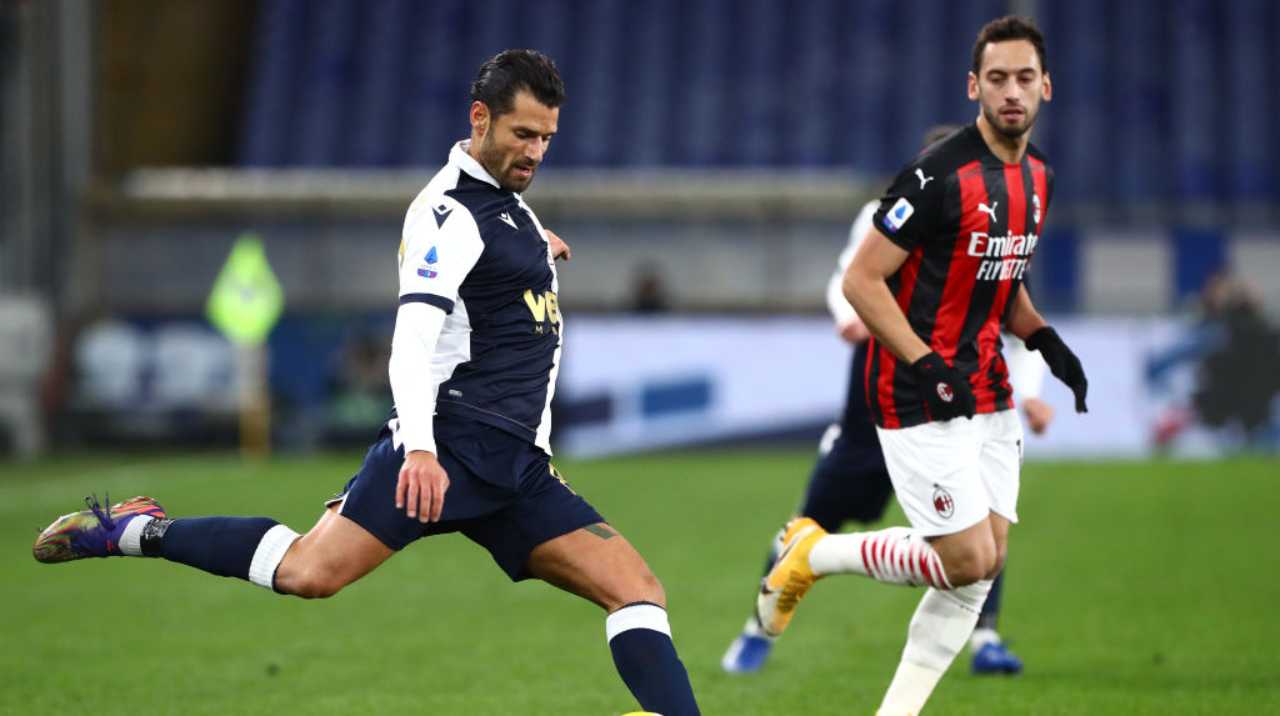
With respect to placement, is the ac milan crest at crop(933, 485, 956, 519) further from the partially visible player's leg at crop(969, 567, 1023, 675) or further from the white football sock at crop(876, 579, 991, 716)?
the partially visible player's leg at crop(969, 567, 1023, 675)

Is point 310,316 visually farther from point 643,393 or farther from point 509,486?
point 509,486

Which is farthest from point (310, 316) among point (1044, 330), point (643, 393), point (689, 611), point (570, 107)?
point (1044, 330)

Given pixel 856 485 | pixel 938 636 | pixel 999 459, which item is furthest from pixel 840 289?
pixel 938 636

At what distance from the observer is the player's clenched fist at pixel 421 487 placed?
510 centimetres

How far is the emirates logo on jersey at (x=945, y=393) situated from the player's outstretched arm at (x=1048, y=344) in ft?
2.10

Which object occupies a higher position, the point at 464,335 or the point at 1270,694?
the point at 464,335

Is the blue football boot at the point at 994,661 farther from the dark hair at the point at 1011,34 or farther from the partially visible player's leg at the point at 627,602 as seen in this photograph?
the dark hair at the point at 1011,34

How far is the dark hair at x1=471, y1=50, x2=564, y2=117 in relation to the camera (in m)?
5.37

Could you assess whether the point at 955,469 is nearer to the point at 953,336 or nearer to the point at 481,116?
the point at 953,336

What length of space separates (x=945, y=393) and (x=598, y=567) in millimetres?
1211

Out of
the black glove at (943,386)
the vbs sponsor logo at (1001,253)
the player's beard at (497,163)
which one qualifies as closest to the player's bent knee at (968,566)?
the black glove at (943,386)

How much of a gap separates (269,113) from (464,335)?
2434cm

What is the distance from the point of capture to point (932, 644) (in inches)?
233

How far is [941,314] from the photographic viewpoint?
19.5 feet
